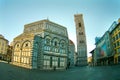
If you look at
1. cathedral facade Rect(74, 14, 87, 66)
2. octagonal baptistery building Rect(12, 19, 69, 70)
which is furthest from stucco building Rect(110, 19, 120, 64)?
cathedral facade Rect(74, 14, 87, 66)

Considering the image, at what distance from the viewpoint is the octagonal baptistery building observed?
115 ft

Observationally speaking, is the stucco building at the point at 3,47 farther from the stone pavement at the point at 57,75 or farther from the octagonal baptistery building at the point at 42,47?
the stone pavement at the point at 57,75

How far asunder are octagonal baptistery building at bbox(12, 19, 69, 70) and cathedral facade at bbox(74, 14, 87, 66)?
40.6 meters

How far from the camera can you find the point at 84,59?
84.5 m

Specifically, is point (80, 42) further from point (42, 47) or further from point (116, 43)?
point (42, 47)

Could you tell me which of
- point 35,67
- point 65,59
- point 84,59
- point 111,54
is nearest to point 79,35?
point 84,59

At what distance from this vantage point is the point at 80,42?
88250mm

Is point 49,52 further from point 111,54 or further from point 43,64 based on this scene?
point 111,54

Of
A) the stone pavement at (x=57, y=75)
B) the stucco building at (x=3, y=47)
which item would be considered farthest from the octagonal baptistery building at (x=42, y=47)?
the stucco building at (x=3, y=47)

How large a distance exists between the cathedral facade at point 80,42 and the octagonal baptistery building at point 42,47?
133 ft

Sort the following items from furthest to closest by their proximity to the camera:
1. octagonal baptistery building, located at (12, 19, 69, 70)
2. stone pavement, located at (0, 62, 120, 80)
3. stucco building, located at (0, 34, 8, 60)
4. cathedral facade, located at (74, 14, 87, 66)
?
1. cathedral facade, located at (74, 14, 87, 66)
2. stucco building, located at (0, 34, 8, 60)
3. octagonal baptistery building, located at (12, 19, 69, 70)
4. stone pavement, located at (0, 62, 120, 80)

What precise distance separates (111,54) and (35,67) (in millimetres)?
32906

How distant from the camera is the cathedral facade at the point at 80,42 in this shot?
84.6 metres

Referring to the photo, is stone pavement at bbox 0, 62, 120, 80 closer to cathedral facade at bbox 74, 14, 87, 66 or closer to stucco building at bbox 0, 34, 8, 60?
stucco building at bbox 0, 34, 8, 60
